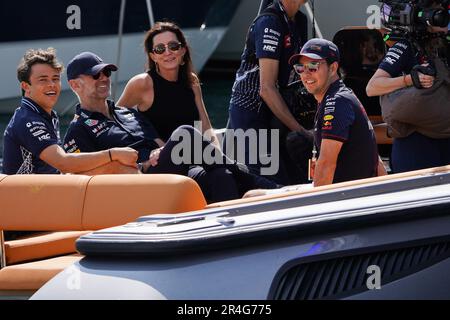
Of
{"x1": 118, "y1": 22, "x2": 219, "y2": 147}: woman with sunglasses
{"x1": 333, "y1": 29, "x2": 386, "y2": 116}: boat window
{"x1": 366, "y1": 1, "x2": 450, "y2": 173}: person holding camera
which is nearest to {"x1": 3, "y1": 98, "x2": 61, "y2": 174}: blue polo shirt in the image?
{"x1": 118, "y1": 22, "x2": 219, "y2": 147}: woman with sunglasses

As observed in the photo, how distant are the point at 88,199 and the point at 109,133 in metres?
1.21

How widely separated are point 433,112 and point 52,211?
170 cm

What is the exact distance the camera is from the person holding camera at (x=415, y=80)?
4.36m

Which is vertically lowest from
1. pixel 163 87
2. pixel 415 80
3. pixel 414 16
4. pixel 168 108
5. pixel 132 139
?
pixel 132 139

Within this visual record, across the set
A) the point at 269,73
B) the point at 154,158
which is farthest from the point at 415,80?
the point at 154,158

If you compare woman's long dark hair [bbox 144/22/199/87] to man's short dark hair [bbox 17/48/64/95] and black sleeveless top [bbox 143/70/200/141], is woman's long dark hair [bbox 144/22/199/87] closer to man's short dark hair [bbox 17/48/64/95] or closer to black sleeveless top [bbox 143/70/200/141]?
black sleeveless top [bbox 143/70/200/141]

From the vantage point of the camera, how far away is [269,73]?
517cm

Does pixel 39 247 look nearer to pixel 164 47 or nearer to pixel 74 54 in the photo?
pixel 164 47

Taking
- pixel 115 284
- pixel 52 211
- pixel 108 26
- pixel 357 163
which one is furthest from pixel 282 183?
pixel 108 26

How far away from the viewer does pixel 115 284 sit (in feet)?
8.93

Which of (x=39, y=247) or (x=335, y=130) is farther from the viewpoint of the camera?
(x=39, y=247)

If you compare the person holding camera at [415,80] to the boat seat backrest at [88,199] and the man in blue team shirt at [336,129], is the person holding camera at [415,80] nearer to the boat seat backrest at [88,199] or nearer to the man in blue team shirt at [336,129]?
the man in blue team shirt at [336,129]

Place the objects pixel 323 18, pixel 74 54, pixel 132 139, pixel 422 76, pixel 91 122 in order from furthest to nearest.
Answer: pixel 74 54 < pixel 323 18 < pixel 132 139 < pixel 91 122 < pixel 422 76
